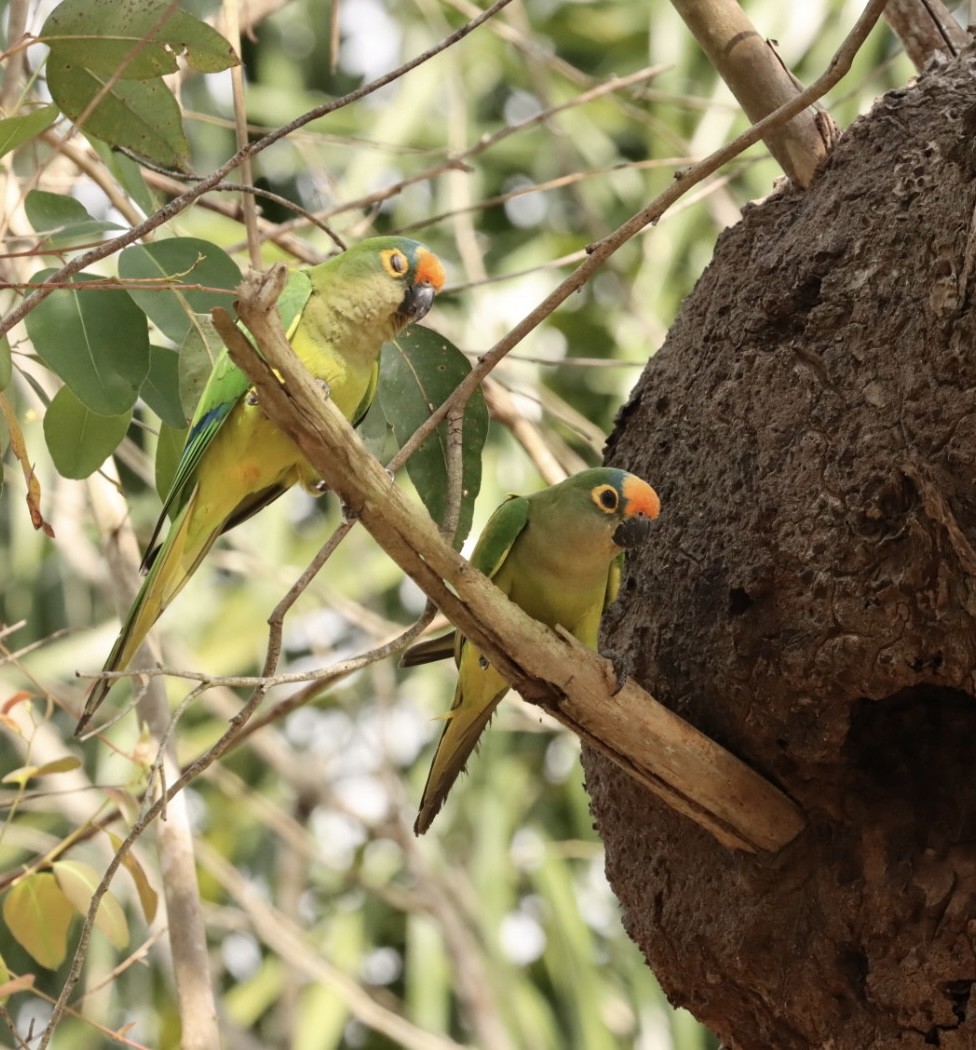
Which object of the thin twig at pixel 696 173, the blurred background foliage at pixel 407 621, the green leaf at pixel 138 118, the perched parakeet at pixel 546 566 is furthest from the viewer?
the blurred background foliage at pixel 407 621

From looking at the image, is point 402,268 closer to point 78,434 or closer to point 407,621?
point 78,434

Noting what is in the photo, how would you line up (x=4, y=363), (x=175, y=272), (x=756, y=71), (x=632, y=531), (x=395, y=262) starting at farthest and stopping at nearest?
1. (x=395, y=262)
2. (x=756, y=71)
3. (x=632, y=531)
4. (x=175, y=272)
5. (x=4, y=363)

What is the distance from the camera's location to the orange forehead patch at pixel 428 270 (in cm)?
278

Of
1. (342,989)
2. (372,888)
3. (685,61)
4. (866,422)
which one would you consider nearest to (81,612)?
(372,888)

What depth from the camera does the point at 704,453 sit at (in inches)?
97.7

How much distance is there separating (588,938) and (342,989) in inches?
57.3

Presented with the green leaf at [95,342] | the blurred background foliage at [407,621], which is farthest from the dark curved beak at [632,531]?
the blurred background foliage at [407,621]

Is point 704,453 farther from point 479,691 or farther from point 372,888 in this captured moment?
point 372,888

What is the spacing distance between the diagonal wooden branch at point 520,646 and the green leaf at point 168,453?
859mm

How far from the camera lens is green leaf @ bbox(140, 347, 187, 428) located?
2.41 metres

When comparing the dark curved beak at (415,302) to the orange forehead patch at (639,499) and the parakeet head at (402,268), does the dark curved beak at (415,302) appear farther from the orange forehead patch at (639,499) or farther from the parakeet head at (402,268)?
the orange forehead patch at (639,499)

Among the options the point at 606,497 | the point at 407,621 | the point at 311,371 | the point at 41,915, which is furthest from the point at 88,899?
the point at 407,621

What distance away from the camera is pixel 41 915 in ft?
7.85

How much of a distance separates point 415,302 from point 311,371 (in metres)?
0.27
